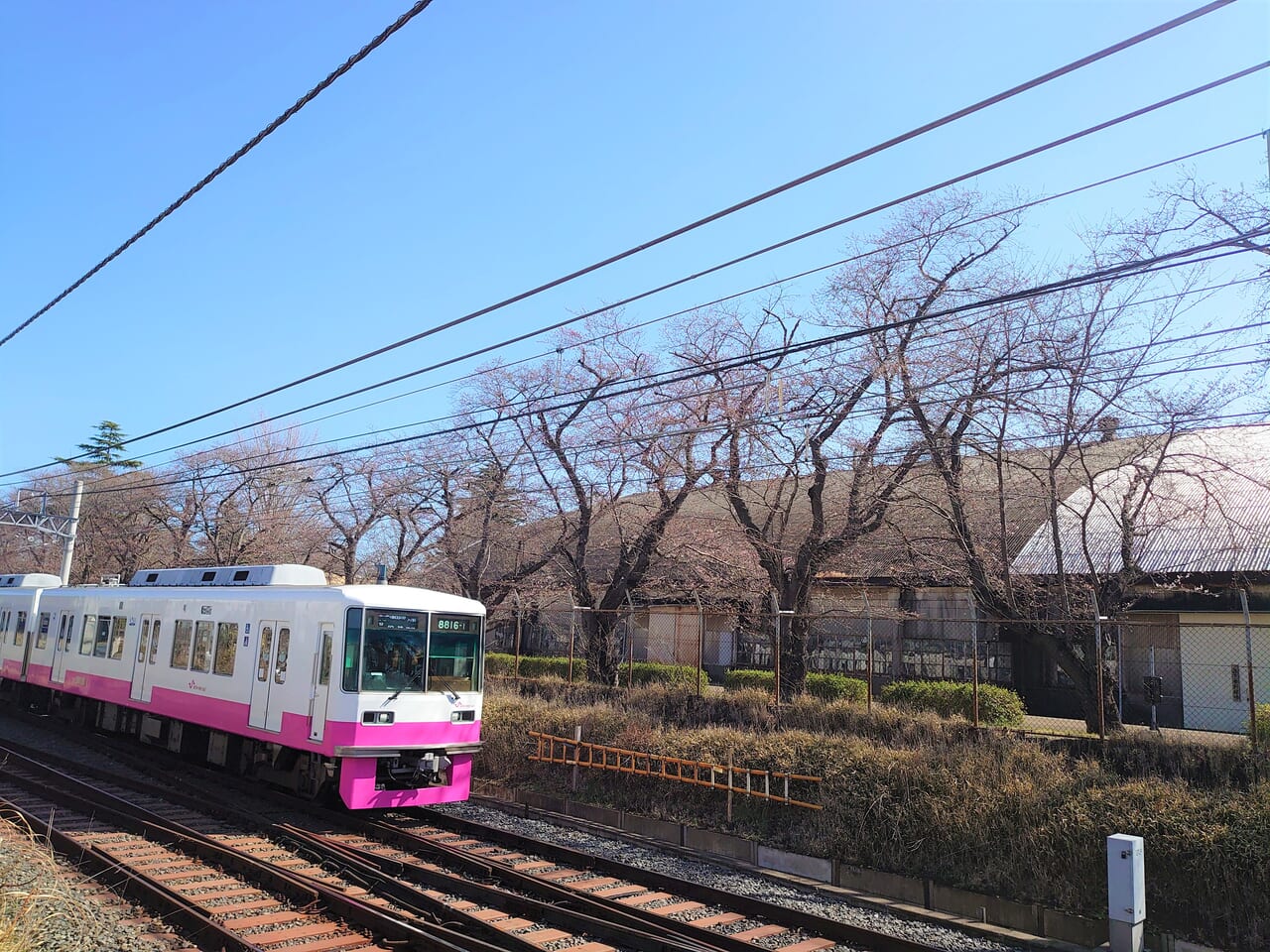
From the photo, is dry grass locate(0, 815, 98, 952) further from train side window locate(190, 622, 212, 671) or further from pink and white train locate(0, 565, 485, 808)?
train side window locate(190, 622, 212, 671)

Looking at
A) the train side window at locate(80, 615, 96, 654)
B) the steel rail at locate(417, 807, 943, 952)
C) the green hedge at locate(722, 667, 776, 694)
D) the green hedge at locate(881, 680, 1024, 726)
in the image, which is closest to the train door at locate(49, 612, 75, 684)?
the train side window at locate(80, 615, 96, 654)

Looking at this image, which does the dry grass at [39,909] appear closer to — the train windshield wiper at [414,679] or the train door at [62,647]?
the train windshield wiper at [414,679]

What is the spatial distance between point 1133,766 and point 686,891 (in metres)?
5.37

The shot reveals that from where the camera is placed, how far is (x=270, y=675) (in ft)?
41.1

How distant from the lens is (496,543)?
24.2 metres

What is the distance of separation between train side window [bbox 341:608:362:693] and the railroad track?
74.0 inches

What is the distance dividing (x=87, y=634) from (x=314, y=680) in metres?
10.6

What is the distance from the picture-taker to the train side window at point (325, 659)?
1141 cm

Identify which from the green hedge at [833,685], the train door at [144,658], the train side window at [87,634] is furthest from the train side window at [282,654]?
the green hedge at [833,685]

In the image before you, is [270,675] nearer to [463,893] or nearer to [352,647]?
[352,647]

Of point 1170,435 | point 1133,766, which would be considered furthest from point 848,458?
point 1133,766

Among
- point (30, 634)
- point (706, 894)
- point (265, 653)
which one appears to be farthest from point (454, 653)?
point (30, 634)

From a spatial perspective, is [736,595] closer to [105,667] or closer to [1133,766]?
[1133,766]

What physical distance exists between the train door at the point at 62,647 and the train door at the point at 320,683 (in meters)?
11.6
